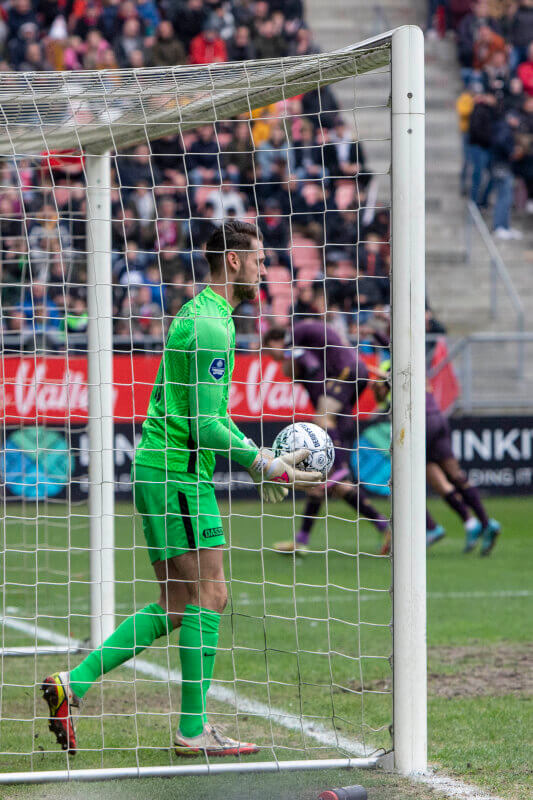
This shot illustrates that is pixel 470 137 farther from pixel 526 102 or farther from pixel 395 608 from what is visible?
pixel 395 608

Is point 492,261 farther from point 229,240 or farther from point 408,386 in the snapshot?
point 408,386

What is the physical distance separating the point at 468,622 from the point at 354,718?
2.67 meters

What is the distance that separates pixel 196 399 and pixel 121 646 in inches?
43.9

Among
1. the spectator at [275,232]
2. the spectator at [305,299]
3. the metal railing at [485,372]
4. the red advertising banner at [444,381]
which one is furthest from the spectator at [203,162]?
the metal railing at [485,372]

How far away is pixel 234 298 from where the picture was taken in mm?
5332

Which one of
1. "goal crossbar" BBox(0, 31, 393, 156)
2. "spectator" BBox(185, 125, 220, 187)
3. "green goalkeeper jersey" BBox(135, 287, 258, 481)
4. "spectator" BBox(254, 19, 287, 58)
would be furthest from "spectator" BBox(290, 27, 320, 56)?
"green goalkeeper jersey" BBox(135, 287, 258, 481)

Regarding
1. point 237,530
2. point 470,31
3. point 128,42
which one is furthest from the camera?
point 470,31

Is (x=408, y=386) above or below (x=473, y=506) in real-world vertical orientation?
above

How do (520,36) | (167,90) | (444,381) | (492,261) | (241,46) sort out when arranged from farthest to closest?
(520,36)
(492,261)
(241,46)
(444,381)
(167,90)

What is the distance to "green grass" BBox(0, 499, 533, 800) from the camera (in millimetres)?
5250

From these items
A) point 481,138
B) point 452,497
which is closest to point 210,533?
point 452,497

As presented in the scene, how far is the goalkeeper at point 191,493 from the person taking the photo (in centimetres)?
507

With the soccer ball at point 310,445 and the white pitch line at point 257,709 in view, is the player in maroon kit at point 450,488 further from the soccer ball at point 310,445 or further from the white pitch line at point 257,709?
the soccer ball at point 310,445

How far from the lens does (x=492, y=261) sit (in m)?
20.9
